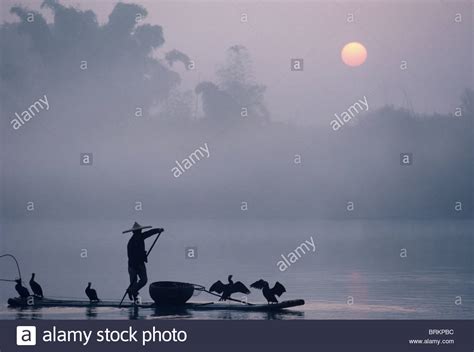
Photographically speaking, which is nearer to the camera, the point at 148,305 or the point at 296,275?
the point at 148,305

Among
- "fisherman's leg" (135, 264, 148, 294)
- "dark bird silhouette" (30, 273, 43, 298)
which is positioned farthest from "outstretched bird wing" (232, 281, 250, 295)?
"dark bird silhouette" (30, 273, 43, 298)

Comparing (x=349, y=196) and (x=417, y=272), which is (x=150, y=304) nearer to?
(x=417, y=272)

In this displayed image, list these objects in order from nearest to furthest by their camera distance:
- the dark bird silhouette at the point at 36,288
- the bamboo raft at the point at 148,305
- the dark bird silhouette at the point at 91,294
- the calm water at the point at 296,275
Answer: the bamboo raft at the point at 148,305 → the dark bird silhouette at the point at 91,294 → the calm water at the point at 296,275 → the dark bird silhouette at the point at 36,288

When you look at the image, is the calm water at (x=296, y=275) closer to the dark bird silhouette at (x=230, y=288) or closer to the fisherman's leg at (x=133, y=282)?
the fisherman's leg at (x=133, y=282)

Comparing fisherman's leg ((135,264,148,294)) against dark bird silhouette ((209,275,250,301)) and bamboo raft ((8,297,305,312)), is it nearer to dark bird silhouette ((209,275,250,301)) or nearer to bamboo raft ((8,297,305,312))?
bamboo raft ((8,297,305,312))

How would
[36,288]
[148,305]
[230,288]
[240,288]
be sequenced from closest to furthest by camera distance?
[148,305]
[240,288]
[230,288]
[36,288]

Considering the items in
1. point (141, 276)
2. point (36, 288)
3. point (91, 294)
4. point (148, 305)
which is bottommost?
point (148, 305)

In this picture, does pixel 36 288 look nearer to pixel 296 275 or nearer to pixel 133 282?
pixel 133 282

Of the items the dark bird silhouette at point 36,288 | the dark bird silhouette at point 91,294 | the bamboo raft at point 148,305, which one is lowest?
the bamboo raft at point 148,305

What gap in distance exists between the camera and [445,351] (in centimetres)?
1716

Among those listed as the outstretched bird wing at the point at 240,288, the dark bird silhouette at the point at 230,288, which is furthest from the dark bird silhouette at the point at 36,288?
the outstretched bird wing at the point at 240,288

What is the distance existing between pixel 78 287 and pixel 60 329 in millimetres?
12286

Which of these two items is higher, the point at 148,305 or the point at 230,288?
the point at 230,288

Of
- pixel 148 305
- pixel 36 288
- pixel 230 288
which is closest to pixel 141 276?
pixel 148 305
